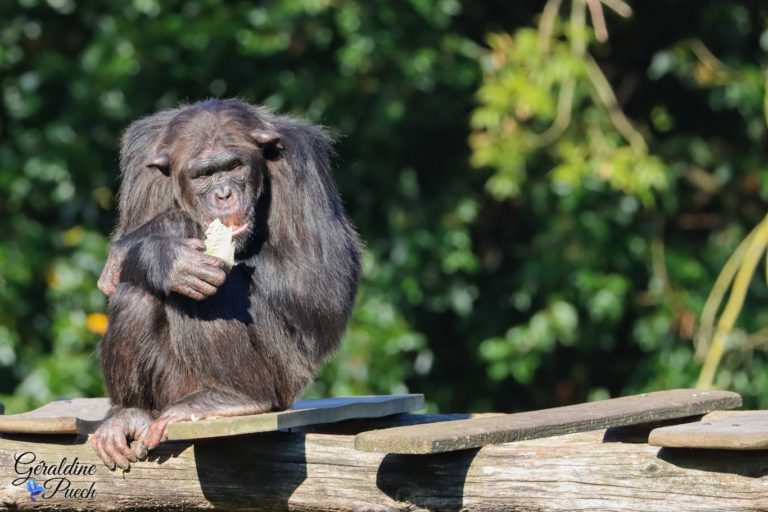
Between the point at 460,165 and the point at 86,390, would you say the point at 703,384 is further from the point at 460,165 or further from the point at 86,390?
the point at 86,390

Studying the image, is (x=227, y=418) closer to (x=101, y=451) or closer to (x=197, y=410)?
(x=197, y=410)

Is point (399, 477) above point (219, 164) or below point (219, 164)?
below

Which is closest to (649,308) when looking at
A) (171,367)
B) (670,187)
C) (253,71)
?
(670,187)

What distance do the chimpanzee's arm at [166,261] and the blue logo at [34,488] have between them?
794 mm

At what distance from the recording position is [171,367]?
4.96m

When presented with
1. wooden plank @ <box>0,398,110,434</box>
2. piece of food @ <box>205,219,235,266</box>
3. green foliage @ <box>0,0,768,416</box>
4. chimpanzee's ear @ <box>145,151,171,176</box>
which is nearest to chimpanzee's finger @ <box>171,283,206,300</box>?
piece of food @ <box>205,219,235,266</box>

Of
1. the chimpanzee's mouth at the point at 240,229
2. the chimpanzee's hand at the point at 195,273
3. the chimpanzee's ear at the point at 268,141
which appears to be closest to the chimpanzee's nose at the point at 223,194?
the chimpanzee's mouth at the point at 240,229

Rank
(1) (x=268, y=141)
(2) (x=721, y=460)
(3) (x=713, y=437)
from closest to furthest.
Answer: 1. (3) (x=713, y=437)
2. (2) (x=721, y=460)
3. (1) (x=268, y=141)

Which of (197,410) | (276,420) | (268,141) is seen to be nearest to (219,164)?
(268,141)

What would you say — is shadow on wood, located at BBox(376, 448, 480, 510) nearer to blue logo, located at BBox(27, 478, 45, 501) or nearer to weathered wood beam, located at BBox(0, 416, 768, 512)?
weathered wood beam, located at BBox(0, 416, 768, 512)

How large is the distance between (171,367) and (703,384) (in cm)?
430

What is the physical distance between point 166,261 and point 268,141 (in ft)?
2.54

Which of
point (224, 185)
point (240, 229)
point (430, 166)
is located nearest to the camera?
point (240, 229)

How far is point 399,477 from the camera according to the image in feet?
14.0
